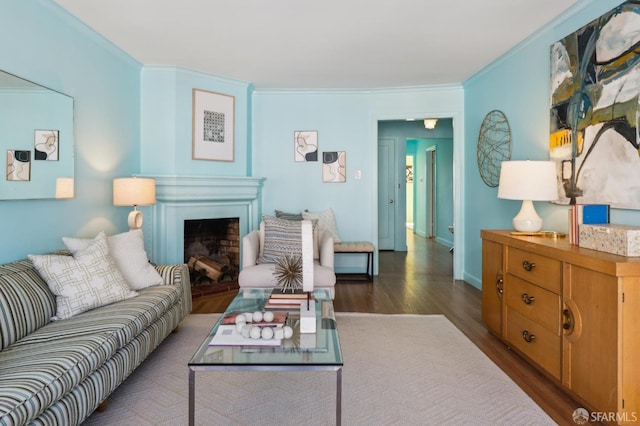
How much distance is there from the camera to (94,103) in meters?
3.21

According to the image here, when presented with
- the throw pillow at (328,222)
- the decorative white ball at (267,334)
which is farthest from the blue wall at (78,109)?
the throw pillow at (328,222)

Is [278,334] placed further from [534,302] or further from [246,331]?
[534,302]

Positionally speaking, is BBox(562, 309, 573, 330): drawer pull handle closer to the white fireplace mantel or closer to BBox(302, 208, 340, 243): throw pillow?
BBox(302, 208, 340, 243): throw pillow

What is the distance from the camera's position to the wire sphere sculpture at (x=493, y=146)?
3730 mm

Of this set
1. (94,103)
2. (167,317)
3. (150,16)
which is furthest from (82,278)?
(150,16)

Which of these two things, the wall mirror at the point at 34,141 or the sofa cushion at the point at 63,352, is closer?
the sofa cushion at the point at 63,352

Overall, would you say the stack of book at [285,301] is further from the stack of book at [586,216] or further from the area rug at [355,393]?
the stack of book at [586,216]

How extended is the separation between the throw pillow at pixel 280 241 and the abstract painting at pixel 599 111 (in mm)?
2244

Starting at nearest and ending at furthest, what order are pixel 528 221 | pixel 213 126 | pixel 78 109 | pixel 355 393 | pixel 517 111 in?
pixel 355 393
pixel 528 221
pixel 78 109
pixel 517 111
pixel 213 126

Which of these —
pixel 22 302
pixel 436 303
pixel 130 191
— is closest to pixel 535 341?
pixel 436 303

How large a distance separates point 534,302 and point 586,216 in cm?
61

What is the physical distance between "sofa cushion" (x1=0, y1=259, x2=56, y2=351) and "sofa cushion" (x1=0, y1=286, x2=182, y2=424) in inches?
2.1

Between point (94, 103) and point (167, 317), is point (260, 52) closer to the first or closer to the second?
point (94, 103)

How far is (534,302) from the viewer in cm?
231
